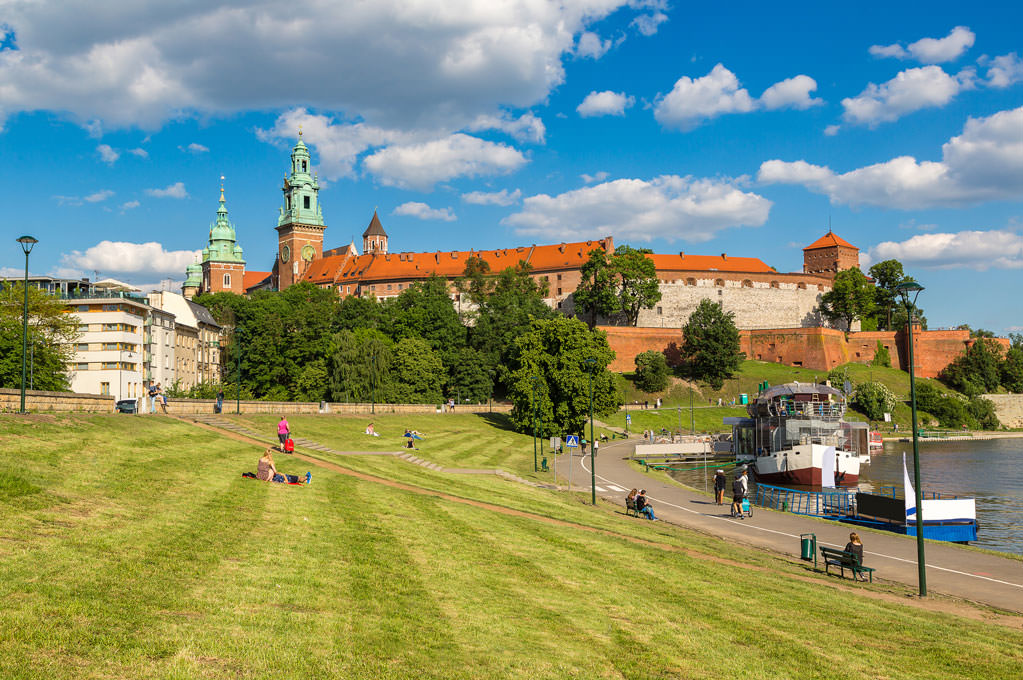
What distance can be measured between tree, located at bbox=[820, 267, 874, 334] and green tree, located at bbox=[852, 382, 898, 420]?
92.9 feet

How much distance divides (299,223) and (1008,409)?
485ft

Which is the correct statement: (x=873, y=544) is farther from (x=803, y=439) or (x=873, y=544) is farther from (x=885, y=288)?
(x=885, y=288)

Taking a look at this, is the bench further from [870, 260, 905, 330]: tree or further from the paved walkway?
[870, 260, 905, 330]: tree

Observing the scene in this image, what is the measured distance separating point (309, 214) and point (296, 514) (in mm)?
170544

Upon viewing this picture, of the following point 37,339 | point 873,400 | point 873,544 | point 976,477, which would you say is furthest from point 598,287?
point 873,544

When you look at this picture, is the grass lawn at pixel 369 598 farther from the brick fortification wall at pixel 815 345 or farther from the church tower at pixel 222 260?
the church tower at pixel 222 260

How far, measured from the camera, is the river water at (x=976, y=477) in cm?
3906

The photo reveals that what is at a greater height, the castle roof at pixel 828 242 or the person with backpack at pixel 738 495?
the castle roof at pixel 828 242

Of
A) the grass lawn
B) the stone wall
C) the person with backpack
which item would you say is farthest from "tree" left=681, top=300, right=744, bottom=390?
the grass lawn

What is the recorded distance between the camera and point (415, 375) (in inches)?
3738

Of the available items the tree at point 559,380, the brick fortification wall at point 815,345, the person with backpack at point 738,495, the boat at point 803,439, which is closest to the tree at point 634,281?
the brick fortification wall at point 815,345

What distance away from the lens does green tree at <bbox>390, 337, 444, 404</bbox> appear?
305ft

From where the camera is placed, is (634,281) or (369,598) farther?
(634,281)

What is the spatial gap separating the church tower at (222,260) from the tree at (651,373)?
113599mm
